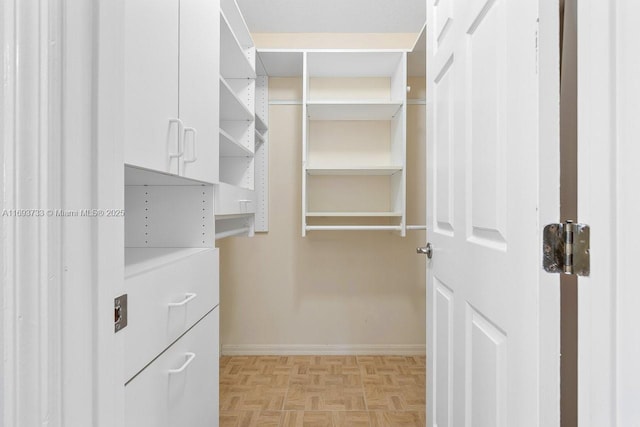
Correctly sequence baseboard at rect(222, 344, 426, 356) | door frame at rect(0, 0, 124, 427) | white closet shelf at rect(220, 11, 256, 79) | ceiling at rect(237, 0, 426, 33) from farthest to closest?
baseboard at rect(222, 344, 426, 356)
ceiling at rect(237, 0, 426, 33)
white closet shelf at rect(220, 11, 256, 79)
door frame at rect(0, 0, 124, 427)

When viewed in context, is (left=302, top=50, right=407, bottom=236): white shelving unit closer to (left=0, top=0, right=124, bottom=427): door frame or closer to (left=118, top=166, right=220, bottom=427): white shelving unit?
(left=118, top=166, right=220, bottom=427): white shelving unit

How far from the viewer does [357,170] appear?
99.0 inches

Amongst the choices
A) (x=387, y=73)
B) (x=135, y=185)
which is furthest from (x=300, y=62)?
(x=135, y=185)

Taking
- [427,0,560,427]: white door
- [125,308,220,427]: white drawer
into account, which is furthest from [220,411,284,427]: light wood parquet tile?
[427,0,560,427]: white door

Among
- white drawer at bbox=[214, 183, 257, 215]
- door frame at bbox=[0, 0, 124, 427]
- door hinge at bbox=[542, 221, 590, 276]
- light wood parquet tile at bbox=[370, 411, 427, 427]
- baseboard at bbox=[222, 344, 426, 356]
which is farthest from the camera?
baseboard at bbox=[222, 344, 426, 356]

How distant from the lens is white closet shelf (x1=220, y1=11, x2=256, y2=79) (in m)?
1.76

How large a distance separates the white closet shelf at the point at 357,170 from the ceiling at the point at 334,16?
957mm

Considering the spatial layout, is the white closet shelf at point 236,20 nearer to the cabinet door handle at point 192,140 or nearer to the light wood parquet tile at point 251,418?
the cabinet door handle at point 192,140

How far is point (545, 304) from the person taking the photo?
676 millimetres

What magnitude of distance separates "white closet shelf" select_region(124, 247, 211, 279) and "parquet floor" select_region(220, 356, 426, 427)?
3.49 feet

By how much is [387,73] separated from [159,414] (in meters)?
2.45

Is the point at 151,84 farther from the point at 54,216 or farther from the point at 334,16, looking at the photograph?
the point at 334,16

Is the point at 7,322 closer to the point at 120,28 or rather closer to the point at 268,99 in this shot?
the point at 120,28

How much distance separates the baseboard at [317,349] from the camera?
274cm
